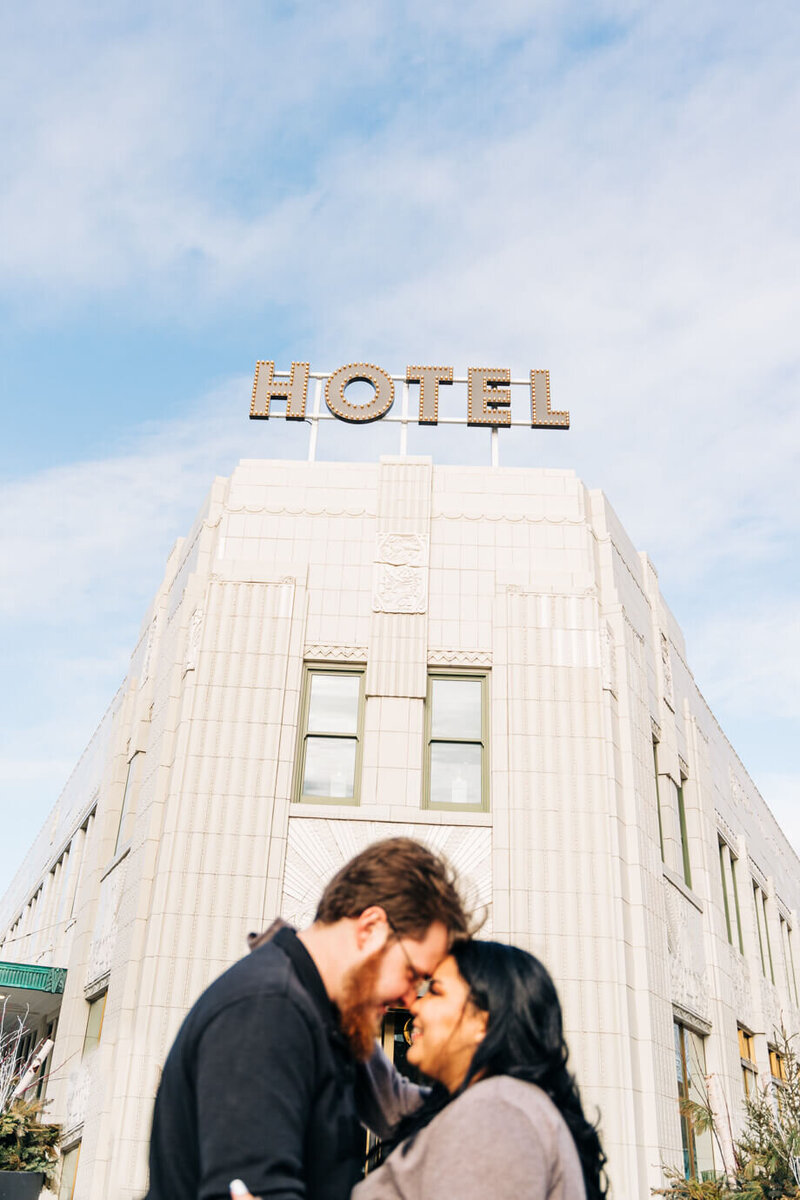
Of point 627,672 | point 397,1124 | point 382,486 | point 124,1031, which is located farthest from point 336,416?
point 397,1124

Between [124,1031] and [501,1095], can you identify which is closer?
[501,1095]

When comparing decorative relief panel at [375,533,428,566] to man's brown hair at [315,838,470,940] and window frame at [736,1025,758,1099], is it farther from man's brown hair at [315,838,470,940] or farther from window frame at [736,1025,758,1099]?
man's brown hair at [315,838,470,940]

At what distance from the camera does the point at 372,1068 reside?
3.04 m

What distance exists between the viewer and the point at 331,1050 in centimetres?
261

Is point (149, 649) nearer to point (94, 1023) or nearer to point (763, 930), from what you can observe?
point (94, 1023)

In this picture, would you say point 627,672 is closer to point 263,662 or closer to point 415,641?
point 415,641

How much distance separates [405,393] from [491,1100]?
51.2ft

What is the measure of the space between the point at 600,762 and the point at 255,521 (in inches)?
233

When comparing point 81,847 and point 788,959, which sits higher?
point 81,847

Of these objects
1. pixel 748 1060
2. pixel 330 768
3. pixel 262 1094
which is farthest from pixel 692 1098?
pixel 262 1094

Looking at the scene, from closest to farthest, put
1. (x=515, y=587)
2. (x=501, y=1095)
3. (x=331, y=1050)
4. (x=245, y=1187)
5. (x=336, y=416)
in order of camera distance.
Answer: (x=245, y=1187) → (x=501, y=1095) → (x=331, y=1050) → (x=515, y=587) → (x=336, y=416)

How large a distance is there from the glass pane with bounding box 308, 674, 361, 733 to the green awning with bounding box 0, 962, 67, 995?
25.0ft

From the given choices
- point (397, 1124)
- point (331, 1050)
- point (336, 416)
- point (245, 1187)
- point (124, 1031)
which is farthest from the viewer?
point (336, 416)

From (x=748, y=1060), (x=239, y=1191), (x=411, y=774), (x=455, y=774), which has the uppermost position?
(x=455, y=774)
